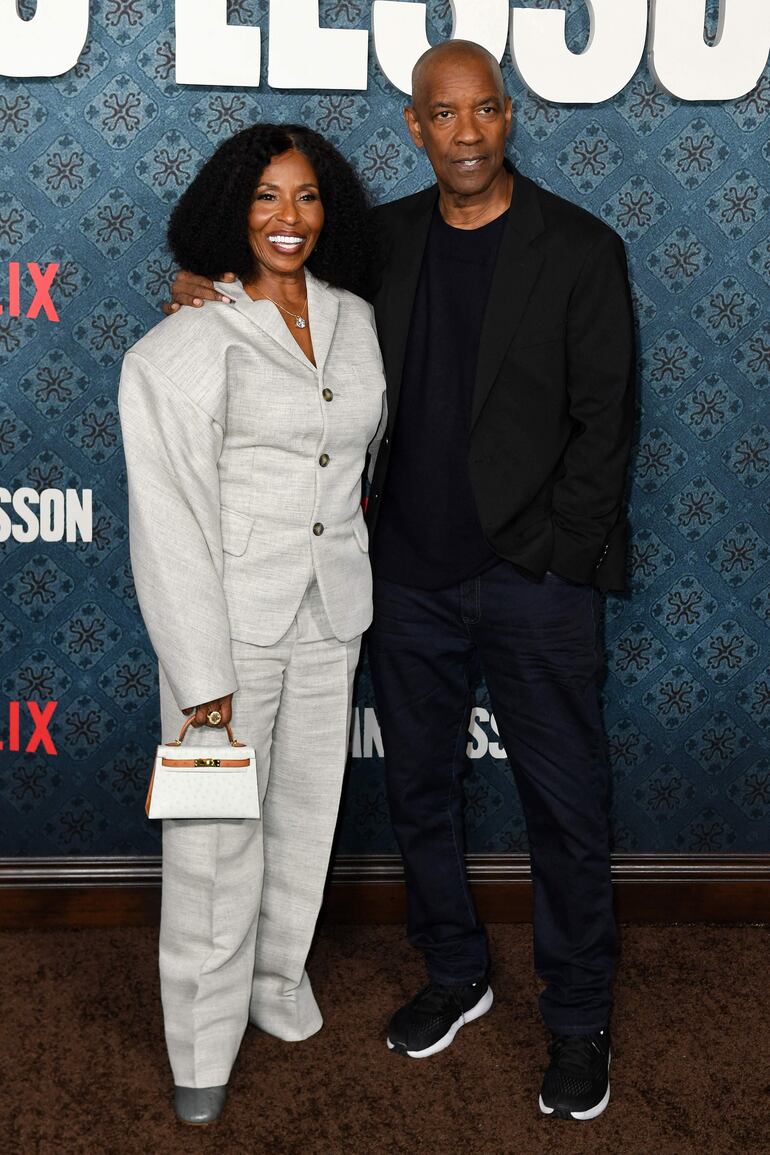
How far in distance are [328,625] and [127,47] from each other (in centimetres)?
127

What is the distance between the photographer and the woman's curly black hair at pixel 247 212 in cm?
201

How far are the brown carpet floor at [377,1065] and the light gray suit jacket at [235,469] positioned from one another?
2.59ft

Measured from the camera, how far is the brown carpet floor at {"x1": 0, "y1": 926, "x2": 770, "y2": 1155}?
2111mm

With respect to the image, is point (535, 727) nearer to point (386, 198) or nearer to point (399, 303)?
point (399, 303)

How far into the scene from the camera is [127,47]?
245 centimetres

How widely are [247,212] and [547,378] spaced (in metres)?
0.60

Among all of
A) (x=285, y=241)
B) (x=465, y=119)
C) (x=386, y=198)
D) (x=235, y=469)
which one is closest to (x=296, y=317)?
(x=285, y=241)

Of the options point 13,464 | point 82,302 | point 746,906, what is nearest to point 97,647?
point 13,464

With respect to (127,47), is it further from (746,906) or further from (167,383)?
(746,906)

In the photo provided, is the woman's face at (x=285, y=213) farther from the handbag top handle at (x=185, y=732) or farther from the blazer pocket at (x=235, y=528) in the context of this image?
the handbag top handle at (x=185, y=732)

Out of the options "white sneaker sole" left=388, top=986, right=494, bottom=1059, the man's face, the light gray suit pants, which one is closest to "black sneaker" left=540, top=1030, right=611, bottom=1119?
"white sneaker sole" left=388, top=986, right=494, bottom=1059

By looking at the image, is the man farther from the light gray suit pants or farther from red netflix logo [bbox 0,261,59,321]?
red netflix logo [bbox 0,261,59,321]

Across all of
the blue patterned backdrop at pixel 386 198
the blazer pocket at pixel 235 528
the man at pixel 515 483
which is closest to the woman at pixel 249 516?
the blazer pocket at pixel 235 528

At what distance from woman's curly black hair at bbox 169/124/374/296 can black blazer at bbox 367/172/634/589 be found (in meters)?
0.10
